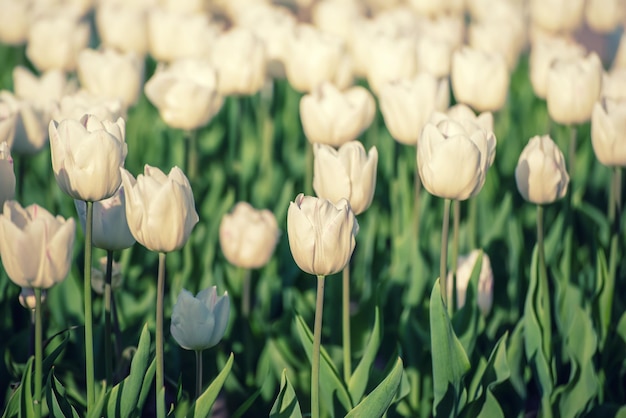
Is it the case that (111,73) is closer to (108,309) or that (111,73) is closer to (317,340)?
(108,309)

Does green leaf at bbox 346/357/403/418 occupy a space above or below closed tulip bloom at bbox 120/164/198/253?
below

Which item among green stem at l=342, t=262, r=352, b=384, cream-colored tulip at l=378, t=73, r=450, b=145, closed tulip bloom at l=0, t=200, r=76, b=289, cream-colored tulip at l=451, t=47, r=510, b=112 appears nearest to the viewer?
closed tulip bloom at l=0, t=200, r=76, b=289

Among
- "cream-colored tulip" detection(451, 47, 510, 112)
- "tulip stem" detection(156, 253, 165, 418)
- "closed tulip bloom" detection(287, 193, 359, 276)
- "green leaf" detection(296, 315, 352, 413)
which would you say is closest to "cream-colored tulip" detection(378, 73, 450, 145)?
"cream-colored tulip" detection(451, 47, 510, 112)

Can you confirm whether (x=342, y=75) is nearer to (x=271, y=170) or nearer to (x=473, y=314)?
(x=271, y=170)

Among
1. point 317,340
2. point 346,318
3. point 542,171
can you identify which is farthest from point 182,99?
point 317,340

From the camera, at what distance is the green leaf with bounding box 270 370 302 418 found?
65.3 inches

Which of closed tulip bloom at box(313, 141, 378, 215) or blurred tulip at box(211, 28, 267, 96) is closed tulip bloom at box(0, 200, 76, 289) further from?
blurred tulip at box(211, 28, 267, 96)

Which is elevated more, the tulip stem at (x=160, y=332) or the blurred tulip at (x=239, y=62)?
the blurred tulip at (x=239, y=62)

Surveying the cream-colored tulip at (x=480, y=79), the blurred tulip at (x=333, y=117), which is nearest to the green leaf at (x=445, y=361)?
the blurred tulip at (x=333, y=117)

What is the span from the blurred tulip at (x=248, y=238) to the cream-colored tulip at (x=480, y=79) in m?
1.00

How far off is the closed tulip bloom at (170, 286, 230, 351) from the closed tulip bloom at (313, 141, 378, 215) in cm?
38

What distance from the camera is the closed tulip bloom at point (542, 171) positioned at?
2010mm

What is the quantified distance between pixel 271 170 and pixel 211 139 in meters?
0.53

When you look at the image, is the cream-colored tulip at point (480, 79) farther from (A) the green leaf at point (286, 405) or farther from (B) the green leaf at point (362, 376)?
(A) the green leaf at point (286, 405)
